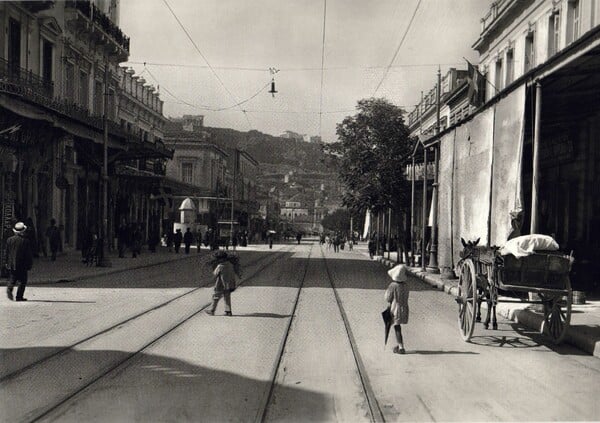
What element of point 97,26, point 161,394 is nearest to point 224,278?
point 161,394

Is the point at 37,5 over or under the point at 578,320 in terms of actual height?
over

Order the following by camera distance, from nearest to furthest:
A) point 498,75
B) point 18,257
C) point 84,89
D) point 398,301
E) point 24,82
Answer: point 398,301, point 18,257, point 24,82, point 498,75, point 84,89

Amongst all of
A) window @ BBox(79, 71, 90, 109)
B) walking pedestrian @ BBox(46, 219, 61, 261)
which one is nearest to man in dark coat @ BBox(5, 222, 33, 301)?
walking pedestrian @ BBox(46, 219, 61, 261)

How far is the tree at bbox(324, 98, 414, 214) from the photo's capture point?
33844mm

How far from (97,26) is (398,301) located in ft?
95.7

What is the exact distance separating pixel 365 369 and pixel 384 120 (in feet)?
90.3

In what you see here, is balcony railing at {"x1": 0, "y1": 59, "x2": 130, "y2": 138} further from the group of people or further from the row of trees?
the group of people

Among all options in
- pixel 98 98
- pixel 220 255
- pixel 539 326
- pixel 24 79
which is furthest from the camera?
pixel 98 98

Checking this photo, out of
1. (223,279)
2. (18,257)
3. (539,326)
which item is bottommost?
(539,326)

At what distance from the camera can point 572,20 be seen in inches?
907

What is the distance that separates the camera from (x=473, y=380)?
7293 millimetres

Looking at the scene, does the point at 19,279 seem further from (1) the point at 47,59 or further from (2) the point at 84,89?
(2) the point at 84,89

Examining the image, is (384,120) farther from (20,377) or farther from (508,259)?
(20,377)

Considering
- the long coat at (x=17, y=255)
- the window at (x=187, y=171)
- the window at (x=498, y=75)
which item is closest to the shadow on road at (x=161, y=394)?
the long coat at (x=17, y=255)
